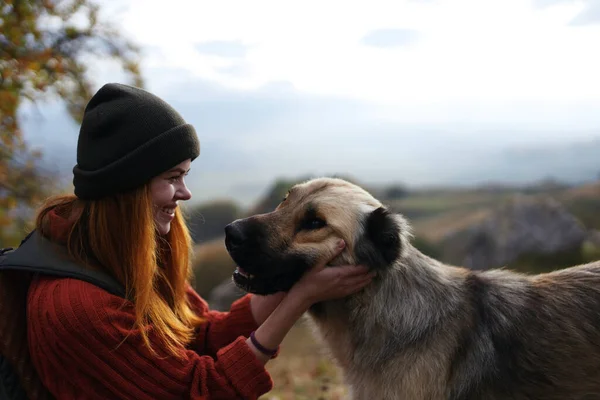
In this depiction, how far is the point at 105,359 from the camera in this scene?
2828mm

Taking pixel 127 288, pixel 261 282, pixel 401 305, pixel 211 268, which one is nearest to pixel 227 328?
pixel 261 282

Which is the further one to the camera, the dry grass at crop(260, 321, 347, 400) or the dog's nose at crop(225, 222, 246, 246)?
the dry grass at crop(260, 321, 347, 400)

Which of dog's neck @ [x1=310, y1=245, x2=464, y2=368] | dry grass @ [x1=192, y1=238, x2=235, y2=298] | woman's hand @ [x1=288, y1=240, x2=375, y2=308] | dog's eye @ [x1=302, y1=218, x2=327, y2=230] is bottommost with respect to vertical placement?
dry grass @ [x1=192, y1=238, x2=235, y2=298]

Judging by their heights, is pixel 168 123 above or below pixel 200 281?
above

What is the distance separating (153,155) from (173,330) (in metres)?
1.12

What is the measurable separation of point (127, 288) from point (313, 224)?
3.66 feet

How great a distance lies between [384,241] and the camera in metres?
3.10

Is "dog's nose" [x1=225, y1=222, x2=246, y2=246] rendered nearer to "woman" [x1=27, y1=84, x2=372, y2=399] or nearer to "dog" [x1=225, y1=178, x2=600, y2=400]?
"dog" [x1=225, y1=178, x2=600, y2=400]

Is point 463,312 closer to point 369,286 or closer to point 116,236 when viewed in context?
point 369,286

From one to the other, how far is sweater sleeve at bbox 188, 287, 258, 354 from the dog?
2.25 feet

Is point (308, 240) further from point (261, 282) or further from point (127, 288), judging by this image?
point (127, 288)

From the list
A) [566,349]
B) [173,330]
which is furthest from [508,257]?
[173,330]

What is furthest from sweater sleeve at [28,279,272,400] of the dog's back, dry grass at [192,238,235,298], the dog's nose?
dry grass at [192,238,235,298]

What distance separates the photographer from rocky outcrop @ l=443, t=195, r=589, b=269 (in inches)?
418
